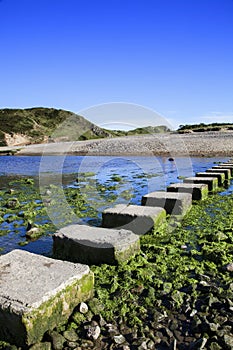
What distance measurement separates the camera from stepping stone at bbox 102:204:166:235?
18.9ft

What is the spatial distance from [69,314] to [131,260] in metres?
1.45

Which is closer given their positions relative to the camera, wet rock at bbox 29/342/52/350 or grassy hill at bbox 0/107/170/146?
wet rock at bbox 29/342/52/350

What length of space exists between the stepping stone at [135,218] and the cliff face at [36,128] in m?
31.3

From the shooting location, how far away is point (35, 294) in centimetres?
311

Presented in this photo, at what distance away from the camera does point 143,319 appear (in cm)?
333

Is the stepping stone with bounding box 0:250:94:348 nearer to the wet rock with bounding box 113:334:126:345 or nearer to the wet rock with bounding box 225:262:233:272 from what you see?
the wet rock with bounding box 113:334:126:345

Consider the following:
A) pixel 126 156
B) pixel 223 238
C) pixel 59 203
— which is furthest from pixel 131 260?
pixel 126 156

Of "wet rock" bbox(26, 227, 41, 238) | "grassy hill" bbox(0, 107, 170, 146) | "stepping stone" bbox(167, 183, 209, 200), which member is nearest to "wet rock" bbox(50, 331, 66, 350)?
"wet rock" bbox(26, 227, 41, 238)

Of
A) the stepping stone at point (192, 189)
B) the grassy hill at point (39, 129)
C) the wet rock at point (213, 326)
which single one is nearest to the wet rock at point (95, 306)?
the wet rock at point (213, 326)

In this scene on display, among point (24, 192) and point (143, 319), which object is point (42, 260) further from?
point (24, 192)

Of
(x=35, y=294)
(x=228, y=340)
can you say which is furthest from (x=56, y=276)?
(x=228, y=340)

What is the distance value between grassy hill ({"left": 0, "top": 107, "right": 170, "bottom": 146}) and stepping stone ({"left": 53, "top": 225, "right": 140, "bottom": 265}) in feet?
106

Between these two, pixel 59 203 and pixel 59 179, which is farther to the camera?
pixel 59 179

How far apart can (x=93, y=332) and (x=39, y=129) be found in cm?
6563
